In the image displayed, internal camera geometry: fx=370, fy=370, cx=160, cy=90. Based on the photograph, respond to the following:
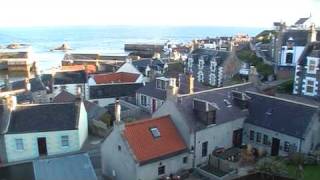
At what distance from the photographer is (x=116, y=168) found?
26047mm

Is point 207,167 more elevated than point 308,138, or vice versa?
point 308,138

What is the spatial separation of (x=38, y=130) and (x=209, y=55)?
101 ft

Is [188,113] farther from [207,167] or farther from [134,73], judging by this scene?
[134,73]

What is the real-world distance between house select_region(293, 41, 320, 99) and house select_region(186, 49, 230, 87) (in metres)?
12.3

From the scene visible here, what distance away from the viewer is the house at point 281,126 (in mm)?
27250

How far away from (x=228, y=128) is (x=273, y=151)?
386cm

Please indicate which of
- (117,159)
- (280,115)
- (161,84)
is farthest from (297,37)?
(117,159)

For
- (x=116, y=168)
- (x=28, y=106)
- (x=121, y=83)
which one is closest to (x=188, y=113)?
(x=116, y=168)

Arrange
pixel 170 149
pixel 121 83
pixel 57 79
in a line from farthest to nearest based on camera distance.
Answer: pixel 57 79 → pixel 121 83 → pixel 170 149

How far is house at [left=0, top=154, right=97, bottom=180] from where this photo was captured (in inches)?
980

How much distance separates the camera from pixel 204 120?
2780cm

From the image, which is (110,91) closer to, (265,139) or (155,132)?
(155,132)

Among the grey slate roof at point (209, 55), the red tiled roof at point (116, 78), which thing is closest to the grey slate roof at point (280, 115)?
the grey slate roof at point (209, 55)

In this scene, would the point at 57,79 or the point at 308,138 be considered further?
the point at 57,79
